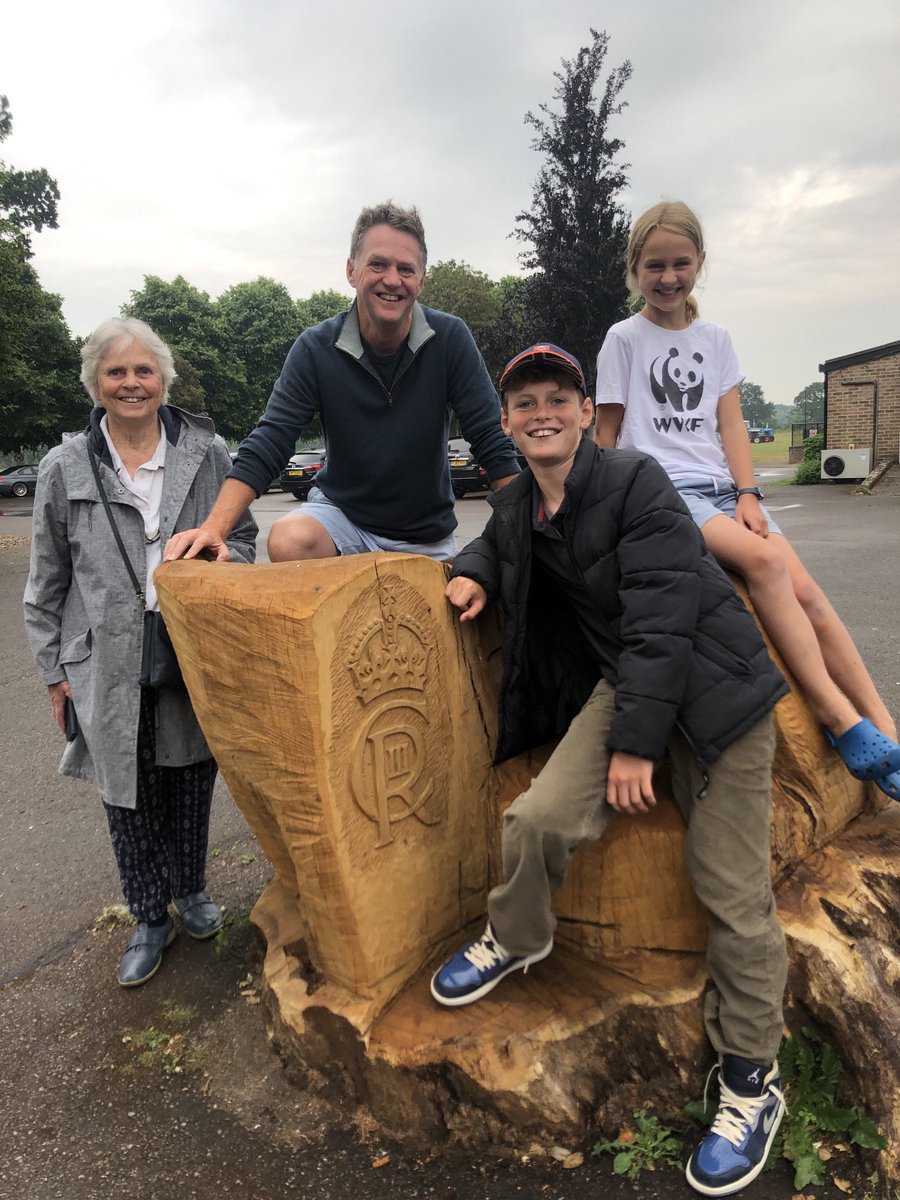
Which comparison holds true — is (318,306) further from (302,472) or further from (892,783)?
(892,783)

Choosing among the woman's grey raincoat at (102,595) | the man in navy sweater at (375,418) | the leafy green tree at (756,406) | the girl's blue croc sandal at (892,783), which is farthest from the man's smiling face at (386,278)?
the leafy green tree at (756,406)

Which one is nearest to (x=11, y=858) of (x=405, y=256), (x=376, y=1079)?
(x=376, y=1079)

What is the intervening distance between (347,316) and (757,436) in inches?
2756

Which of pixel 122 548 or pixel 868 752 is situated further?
pixel 122 548

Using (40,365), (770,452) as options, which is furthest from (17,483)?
(770,452)

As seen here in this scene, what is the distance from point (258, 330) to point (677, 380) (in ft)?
132

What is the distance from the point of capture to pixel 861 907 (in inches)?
86.5

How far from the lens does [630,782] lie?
189 cm

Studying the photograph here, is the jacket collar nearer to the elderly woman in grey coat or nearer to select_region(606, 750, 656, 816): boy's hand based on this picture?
the elderly woman in grey coat

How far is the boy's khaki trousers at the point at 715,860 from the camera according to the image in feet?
6.20

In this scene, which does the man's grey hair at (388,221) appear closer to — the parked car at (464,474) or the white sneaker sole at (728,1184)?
the white sneaker sole at (728,1184)

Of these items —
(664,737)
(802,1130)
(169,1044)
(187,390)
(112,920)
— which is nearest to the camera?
(664,737)

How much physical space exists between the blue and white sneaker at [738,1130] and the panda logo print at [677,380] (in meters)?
1.88

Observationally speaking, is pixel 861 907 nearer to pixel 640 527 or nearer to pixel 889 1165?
pixel 889 1165
